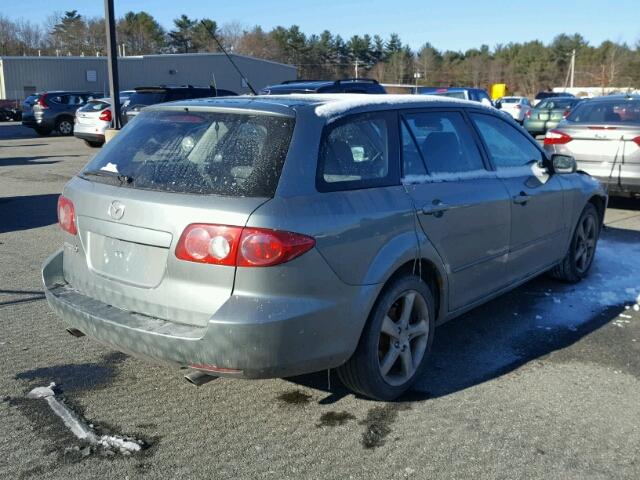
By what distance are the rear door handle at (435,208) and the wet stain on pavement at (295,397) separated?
4.12ft

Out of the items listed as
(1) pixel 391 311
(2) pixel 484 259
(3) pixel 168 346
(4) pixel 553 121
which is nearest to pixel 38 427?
(3) pixel 168 346

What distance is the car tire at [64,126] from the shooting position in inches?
1037

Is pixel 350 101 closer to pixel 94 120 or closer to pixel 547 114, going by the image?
pixel 94 120

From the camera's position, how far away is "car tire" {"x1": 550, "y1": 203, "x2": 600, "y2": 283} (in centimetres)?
586

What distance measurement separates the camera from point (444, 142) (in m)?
4.26

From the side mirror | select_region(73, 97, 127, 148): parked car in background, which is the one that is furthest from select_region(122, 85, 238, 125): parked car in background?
Answer: the side mirror

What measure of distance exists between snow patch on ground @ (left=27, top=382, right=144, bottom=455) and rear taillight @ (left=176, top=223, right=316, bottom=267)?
0.98m

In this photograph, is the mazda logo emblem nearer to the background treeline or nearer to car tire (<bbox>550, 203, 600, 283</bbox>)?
car tire (<bbox>550, 203, 600, 283</bbox>)

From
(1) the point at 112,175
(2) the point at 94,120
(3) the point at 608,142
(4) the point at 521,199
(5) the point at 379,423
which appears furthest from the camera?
(2) the point at 94,120

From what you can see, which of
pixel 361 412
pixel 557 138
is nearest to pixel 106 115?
pixel 557 138

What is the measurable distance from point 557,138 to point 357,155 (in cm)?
675

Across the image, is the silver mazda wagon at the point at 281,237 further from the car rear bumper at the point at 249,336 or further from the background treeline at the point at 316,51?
the background treeline at the point at 316,51

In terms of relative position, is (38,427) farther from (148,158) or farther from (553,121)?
(553,121)

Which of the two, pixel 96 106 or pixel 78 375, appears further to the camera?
pixel 96 106
